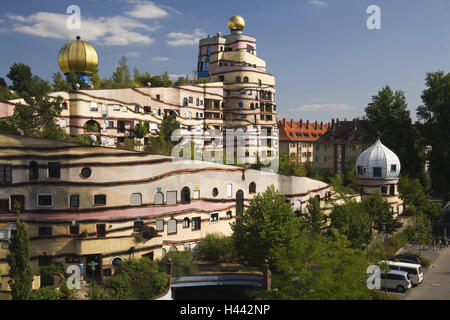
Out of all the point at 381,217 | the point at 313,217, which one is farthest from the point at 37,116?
the point at 381,217

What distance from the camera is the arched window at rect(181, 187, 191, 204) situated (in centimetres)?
3209

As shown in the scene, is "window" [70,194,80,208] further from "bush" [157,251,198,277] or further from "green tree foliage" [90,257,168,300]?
"bush" [157,251,198,277]

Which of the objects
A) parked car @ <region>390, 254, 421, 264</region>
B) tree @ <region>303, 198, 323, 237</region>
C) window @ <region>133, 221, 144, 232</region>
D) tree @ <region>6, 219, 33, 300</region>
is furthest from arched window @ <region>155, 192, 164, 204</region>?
parked car @ <region>390, 254, 421, 264</region>

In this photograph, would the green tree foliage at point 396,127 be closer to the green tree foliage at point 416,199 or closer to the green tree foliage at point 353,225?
the green tree foliage at point 416,199

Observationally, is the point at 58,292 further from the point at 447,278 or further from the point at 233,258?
the point at 447,278

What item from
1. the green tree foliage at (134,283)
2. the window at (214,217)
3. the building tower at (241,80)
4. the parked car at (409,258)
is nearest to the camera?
the green tree foliage at (134,283)

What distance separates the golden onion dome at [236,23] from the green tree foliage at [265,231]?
3803 cm

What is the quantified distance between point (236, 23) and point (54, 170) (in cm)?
4161

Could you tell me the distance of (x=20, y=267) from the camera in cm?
2350

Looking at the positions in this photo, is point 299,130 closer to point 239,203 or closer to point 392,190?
point 392,190

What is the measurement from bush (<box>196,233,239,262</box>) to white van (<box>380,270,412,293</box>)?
11.4 m

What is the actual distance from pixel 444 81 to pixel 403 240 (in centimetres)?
3257

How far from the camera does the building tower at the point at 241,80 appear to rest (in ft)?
183

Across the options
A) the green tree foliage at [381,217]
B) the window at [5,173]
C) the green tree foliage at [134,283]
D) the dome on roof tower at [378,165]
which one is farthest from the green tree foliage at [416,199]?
the window at [5,173]
